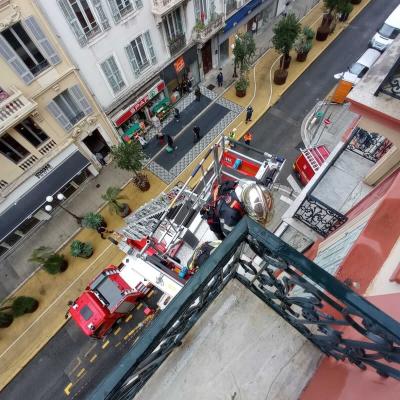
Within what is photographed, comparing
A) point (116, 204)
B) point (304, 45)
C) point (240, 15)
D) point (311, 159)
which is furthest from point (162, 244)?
point (304, 45)

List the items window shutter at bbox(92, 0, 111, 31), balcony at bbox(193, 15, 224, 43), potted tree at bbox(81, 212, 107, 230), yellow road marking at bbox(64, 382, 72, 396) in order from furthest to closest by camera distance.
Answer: balcony at bbox(193, 15, 224, 43) < potted tree at bbox(81, 212, 107, 230) < yellow road marking at bbox(64, 382, 72, 396) < window shutter at bbox(92, 0, 111, 31)

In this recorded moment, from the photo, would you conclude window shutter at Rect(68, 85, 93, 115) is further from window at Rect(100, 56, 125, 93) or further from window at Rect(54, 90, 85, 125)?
window at Rect(100, 56, 125, 93)

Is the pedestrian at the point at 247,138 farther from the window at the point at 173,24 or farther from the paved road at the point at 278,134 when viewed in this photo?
the window at the point at 173,24

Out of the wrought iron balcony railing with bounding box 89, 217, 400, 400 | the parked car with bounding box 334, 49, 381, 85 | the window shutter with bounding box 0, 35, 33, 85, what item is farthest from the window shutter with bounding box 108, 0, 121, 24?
the wrought iron balcony railing with bounding box 89, 217, 400, 400

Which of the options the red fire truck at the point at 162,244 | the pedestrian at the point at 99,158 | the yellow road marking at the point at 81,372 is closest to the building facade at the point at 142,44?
the pedestrian at the point at 99,158

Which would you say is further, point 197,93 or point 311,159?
point 197,93

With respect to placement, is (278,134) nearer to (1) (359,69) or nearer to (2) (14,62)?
Result: (1) (359,69)
